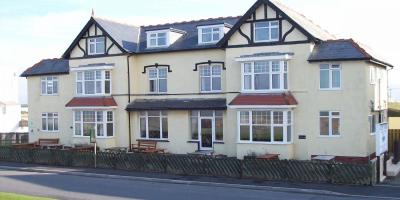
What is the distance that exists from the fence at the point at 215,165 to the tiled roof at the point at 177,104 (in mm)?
4994

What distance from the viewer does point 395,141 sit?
28.6 meters

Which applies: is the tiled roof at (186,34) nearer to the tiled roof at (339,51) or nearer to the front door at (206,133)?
the front door at (206,133)

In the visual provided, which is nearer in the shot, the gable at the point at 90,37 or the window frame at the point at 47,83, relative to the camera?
the gable at the point at 90,37

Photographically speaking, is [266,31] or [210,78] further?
[210,78]

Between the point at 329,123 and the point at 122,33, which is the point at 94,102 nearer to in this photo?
the point at 122,33

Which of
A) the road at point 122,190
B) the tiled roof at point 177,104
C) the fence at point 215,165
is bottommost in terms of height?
the road at point 122,190

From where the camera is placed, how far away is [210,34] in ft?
98.0

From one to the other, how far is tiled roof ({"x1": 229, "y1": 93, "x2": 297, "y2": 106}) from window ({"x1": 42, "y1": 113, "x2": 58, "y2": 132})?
1543 cm

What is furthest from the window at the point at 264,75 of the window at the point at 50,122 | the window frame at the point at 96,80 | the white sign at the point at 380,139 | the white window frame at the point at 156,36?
the window at the point at 50,122

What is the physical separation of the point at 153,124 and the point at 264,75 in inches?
343

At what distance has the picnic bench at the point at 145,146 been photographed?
98.2ft

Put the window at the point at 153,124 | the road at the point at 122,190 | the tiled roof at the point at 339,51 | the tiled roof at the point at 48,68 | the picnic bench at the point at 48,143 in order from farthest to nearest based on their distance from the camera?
the tiled roof at the point at 48,68
the picnic bench at the point at 48,143
the window at the point at 153,124
the tiled roof at the point at 339,51
the road at the point at 122,190

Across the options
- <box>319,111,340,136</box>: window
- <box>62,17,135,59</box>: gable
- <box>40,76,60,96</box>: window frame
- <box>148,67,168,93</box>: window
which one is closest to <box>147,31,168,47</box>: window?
<box>62,17,135,59</box>: gable

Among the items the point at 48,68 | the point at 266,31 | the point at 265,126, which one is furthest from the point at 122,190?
the point at 48,68
